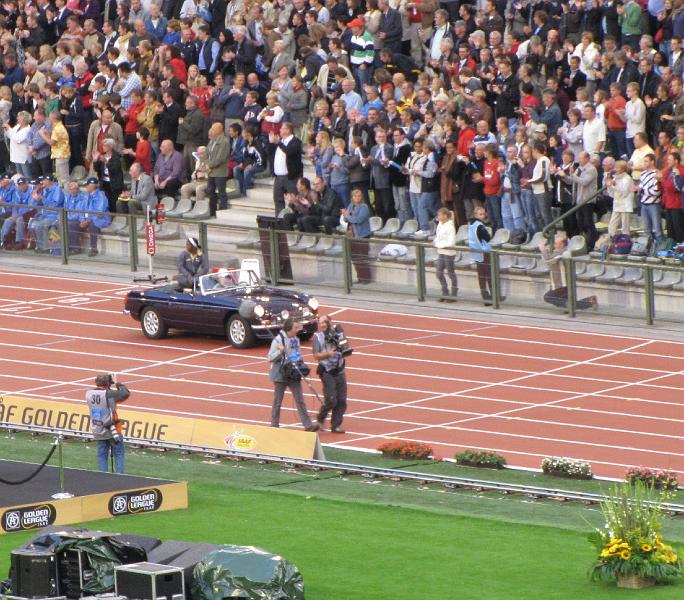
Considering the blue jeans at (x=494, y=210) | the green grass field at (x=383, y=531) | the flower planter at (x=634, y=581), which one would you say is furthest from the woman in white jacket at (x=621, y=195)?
the flower planter at (x=634, y=581)

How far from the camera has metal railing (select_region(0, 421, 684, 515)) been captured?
79.9 feet

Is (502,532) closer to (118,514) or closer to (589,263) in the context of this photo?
(118,514)

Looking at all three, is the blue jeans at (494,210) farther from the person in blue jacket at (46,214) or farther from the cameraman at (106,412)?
the cameraman at (106,412)

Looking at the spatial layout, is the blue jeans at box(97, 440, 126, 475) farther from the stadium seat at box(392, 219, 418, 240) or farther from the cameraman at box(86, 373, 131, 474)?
the stadium seat at box(392, 219, 418, 240)

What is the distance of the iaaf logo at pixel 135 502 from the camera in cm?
2372

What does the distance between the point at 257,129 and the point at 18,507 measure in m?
20.2

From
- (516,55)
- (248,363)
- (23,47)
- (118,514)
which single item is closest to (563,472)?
(118,514)

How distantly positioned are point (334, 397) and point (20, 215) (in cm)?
1604

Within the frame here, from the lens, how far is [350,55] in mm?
42062

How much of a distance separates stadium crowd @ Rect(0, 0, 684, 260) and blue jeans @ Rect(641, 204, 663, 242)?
4 centimetres

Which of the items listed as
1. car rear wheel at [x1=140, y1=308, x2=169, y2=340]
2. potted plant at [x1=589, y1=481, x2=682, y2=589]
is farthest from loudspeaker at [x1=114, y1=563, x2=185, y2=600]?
car rear wheel at [x1=140, y1=308, x2=169, y2=340]

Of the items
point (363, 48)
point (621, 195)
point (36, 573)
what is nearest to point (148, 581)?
point (36, 573)

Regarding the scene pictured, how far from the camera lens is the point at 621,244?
1421 inches

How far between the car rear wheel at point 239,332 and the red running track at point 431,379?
7.9 inches
